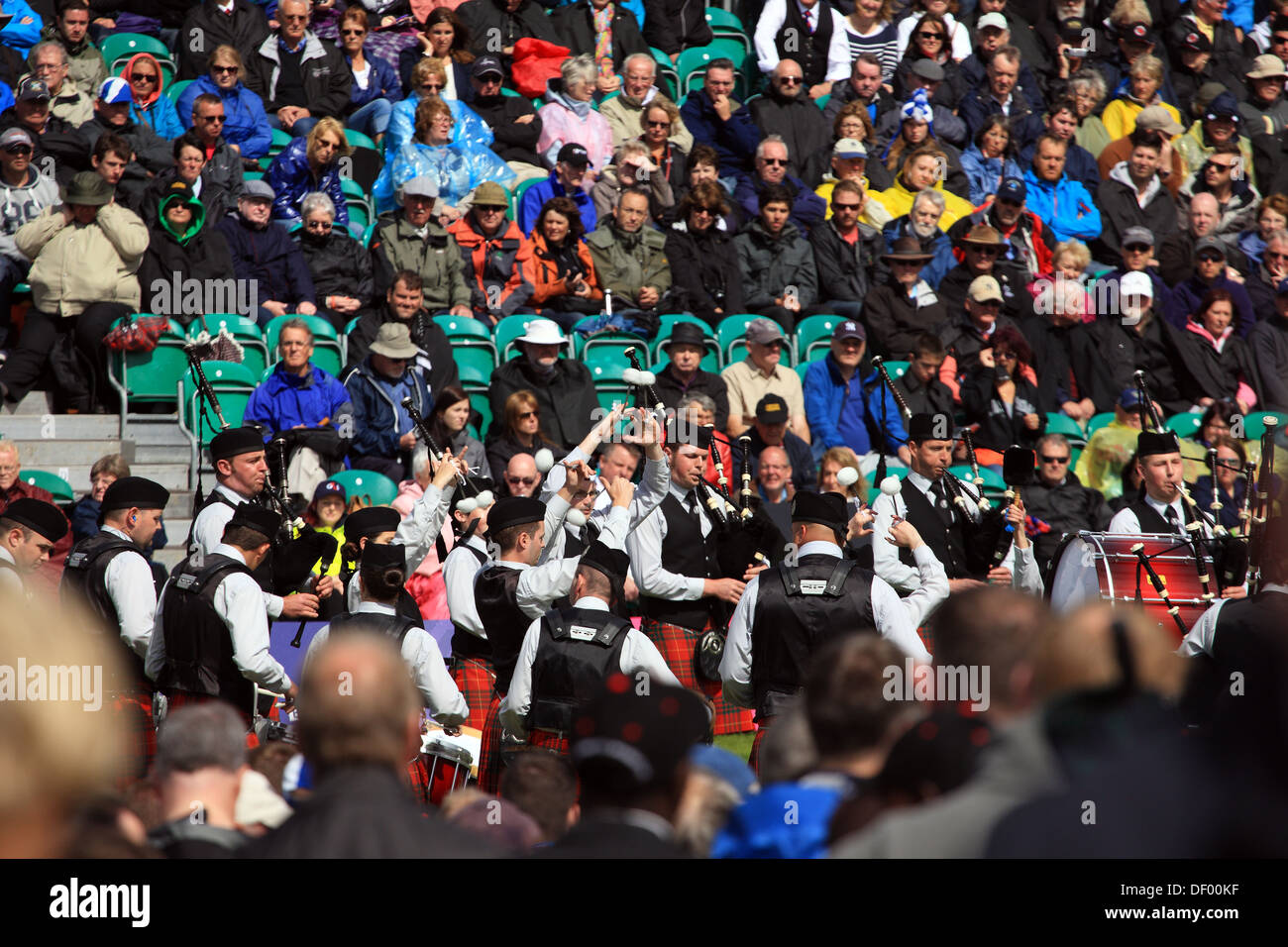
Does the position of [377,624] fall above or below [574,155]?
below

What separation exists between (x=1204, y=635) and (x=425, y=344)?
17.5ft

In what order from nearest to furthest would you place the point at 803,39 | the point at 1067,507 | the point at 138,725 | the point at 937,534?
the point at 138,725
the point at 937,534
the point at 1067,507
the point at 803,39

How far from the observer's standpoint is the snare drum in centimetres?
785

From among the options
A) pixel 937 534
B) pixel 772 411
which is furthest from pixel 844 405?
pixel 937 534

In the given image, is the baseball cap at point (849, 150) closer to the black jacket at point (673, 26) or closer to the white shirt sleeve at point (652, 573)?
the black jacket at point (673, 26)

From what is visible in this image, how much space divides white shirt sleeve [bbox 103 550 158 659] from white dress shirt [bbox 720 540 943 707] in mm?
2571

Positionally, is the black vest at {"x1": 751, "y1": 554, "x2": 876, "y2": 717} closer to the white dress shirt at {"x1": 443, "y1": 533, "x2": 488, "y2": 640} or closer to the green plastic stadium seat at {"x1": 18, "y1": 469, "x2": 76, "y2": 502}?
the white dress shirt at {"x1": 443, "y1": 533, "x2": 488, "y2": 640}

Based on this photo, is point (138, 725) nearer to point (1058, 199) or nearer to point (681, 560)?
point (681, 560)

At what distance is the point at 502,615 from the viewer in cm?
720

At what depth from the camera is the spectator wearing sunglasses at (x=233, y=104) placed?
11297 millimetres

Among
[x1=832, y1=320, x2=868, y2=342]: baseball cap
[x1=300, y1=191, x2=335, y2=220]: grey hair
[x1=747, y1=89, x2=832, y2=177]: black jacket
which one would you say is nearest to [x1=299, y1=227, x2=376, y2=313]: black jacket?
[x1=300, y1=191, x2=335, y2=220]: grey hair

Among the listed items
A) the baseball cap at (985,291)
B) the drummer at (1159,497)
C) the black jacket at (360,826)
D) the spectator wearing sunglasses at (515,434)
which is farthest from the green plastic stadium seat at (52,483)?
the black jacket at (360,826)
